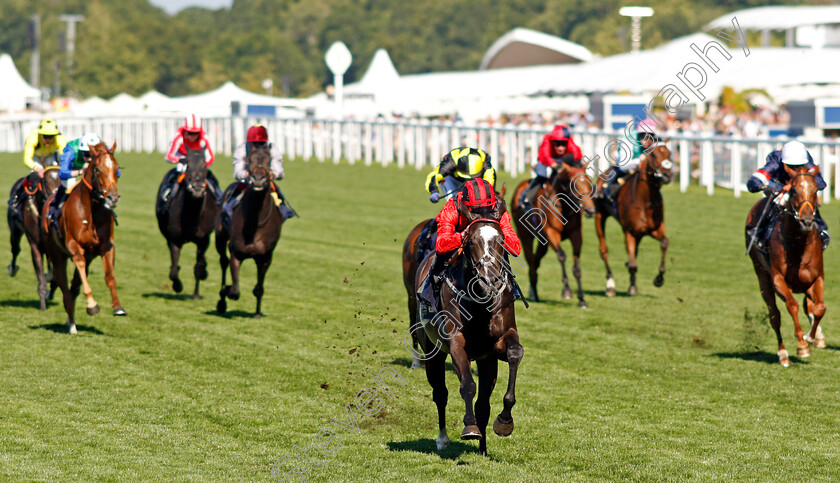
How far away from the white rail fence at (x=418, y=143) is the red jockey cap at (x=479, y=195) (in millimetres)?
15222

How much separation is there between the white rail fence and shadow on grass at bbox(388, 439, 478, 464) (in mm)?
14814

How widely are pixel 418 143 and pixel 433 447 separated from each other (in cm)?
2271

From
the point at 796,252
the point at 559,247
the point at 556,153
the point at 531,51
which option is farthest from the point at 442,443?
the point at 531,51

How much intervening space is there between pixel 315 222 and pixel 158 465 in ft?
48.2

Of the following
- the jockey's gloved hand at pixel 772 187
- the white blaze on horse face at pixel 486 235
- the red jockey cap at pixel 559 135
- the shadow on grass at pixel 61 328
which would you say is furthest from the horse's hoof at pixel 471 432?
the red jockey cap at pixel 559 135

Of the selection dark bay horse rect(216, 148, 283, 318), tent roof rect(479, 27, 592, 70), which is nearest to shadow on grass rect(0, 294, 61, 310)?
dark bay horse rect(216, 148, 283, 318)

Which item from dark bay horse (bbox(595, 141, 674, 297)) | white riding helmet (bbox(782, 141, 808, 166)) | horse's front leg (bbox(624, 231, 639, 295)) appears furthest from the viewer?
horse's front leg (bbox(624, 231, 639, 295))

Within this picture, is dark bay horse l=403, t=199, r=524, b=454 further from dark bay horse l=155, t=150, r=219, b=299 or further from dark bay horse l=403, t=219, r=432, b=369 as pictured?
dark bay horse l=155, t=150, r=219, b=299

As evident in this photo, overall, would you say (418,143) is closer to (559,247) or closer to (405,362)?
(559,247)

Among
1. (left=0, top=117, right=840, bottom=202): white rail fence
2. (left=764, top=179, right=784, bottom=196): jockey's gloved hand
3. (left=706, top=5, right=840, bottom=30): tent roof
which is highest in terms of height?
(left=706, top=5, right=840, bottom=30): tent roof

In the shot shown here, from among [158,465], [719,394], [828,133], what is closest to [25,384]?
[158,465]

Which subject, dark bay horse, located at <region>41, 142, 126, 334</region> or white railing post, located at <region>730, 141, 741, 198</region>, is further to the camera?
white railing post, located at <region>730, 141, 741, 198</region>

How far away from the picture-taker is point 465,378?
22.0 ft

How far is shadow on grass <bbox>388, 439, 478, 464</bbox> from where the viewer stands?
725 cm
